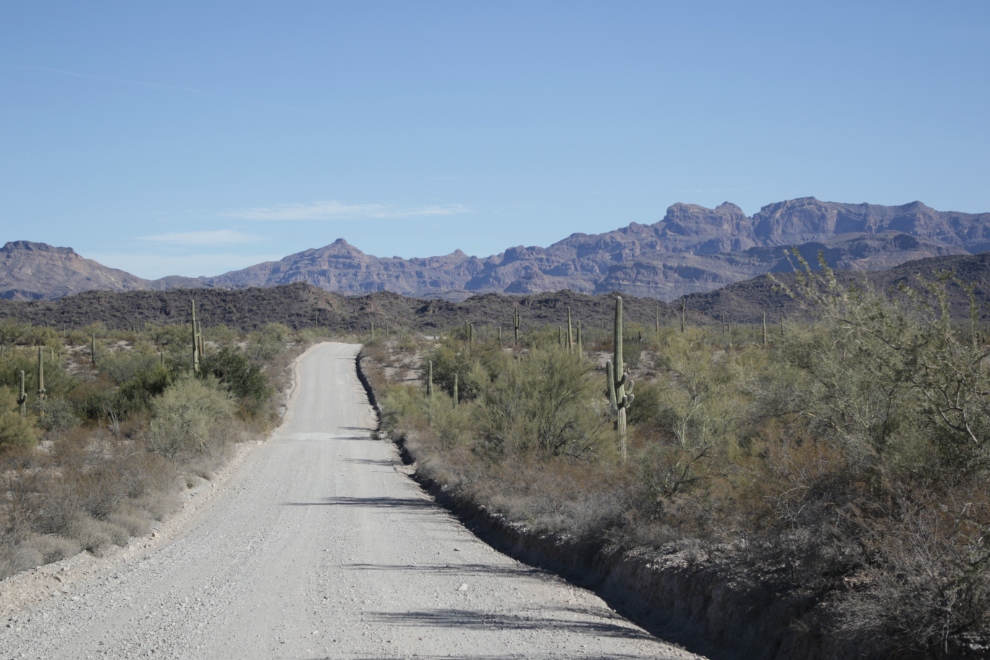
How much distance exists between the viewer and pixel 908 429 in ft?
23.2

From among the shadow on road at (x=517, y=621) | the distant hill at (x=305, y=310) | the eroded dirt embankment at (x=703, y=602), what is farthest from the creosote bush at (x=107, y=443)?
the distant hill at (x=305, y=310)

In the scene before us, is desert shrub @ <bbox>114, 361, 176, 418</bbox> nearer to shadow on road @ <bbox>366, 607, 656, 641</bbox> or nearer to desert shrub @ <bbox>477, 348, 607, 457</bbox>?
desert shrub @ <bbox>477, 348, 607, 457</bbox>

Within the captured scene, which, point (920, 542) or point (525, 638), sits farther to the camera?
point (525, 638)

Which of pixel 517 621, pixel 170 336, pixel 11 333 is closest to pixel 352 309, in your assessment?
pixel 170 336

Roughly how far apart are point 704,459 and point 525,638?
4.76 m

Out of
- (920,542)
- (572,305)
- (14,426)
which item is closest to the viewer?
(920,542)

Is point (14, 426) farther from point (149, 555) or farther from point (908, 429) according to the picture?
point (908, 429)

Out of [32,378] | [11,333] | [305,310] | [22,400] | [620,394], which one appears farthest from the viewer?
[305,310]

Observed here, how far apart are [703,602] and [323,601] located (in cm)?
455

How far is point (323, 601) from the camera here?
28.9 feet

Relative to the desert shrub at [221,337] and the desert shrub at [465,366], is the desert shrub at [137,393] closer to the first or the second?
the desert shrub at [465,366]

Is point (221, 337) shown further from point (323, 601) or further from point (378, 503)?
point (323, 601)

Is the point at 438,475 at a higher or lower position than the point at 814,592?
lower

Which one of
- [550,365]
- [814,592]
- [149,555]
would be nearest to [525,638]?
[814,592]
